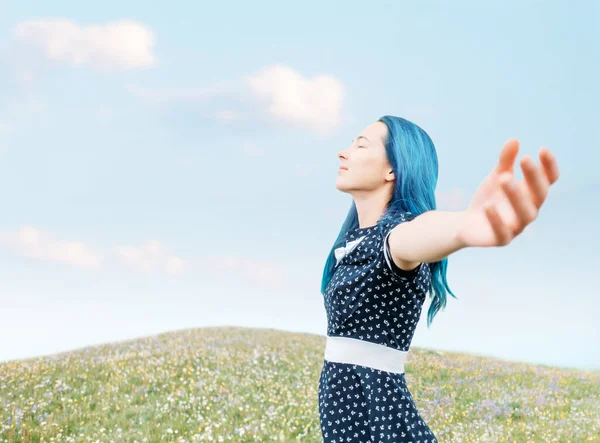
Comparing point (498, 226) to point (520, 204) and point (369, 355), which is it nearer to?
point (520, 204)

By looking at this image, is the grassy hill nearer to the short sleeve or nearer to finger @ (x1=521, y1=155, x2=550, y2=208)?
the short sleeve

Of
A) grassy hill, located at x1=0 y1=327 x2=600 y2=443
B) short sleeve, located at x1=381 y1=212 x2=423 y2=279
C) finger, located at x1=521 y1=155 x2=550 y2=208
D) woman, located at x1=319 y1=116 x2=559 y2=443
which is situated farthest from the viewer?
grassy hill, located at x1=0 y1=327 x2=600 y2=443

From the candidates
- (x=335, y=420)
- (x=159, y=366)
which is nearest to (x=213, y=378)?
(x=159, y=366)

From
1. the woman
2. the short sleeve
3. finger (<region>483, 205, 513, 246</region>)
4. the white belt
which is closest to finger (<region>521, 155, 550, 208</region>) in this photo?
finger (<region>483, 205, 513, 246</region>)

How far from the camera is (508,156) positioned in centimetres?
295

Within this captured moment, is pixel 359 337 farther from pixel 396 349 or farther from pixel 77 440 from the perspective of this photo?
pixel 77 440

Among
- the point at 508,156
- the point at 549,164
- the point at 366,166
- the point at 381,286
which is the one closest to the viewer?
the point at 549,164

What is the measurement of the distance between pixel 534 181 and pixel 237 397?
9.43m

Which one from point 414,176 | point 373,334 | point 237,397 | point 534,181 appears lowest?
point 237,397

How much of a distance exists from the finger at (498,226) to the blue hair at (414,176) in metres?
1.69

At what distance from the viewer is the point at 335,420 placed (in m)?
4.58

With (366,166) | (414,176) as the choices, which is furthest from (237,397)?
(414,176)

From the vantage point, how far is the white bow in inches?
185

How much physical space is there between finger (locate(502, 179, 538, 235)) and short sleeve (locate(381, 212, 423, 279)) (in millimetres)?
1296
